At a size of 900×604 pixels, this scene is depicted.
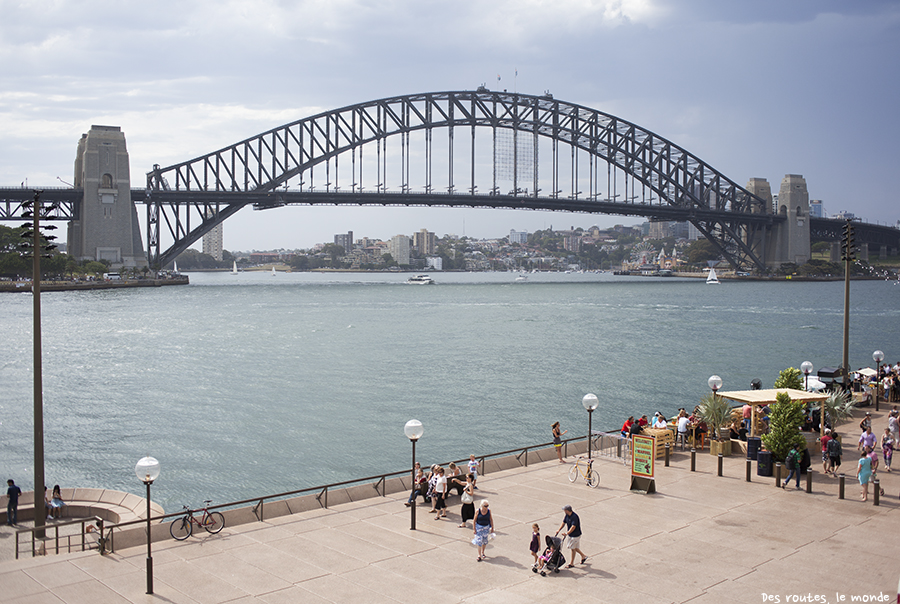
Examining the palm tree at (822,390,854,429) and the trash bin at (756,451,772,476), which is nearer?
the trash bin at (756,451,772,476)

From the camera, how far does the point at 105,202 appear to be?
3752 inches

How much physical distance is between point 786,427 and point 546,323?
4772cm

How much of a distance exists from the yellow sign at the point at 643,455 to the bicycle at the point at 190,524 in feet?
24.7

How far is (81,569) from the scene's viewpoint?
36.0ft

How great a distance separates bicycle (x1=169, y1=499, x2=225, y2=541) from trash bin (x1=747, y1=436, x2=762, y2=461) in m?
10.9

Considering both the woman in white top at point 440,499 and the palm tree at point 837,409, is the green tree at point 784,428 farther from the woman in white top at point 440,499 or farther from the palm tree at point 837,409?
the woman in white top at point 440,499

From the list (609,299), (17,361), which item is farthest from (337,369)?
(609,299)

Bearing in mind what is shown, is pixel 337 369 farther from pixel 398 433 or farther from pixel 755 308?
pixel 755 308

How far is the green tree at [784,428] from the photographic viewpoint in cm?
1526

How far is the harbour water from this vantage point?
22.3 metres

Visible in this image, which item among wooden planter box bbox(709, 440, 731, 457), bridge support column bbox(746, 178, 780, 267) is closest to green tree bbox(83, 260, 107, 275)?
wooden planter box bbox(709, 440, 731, 457)

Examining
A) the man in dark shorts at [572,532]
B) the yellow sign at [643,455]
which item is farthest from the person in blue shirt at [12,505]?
the yellow sign at [643,455]

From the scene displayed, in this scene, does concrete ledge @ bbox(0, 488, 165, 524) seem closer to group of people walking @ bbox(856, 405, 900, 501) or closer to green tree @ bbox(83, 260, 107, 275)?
group of people walking @ bbox(856, 405, 900, 501)

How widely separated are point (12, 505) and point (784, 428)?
49.5 feet
